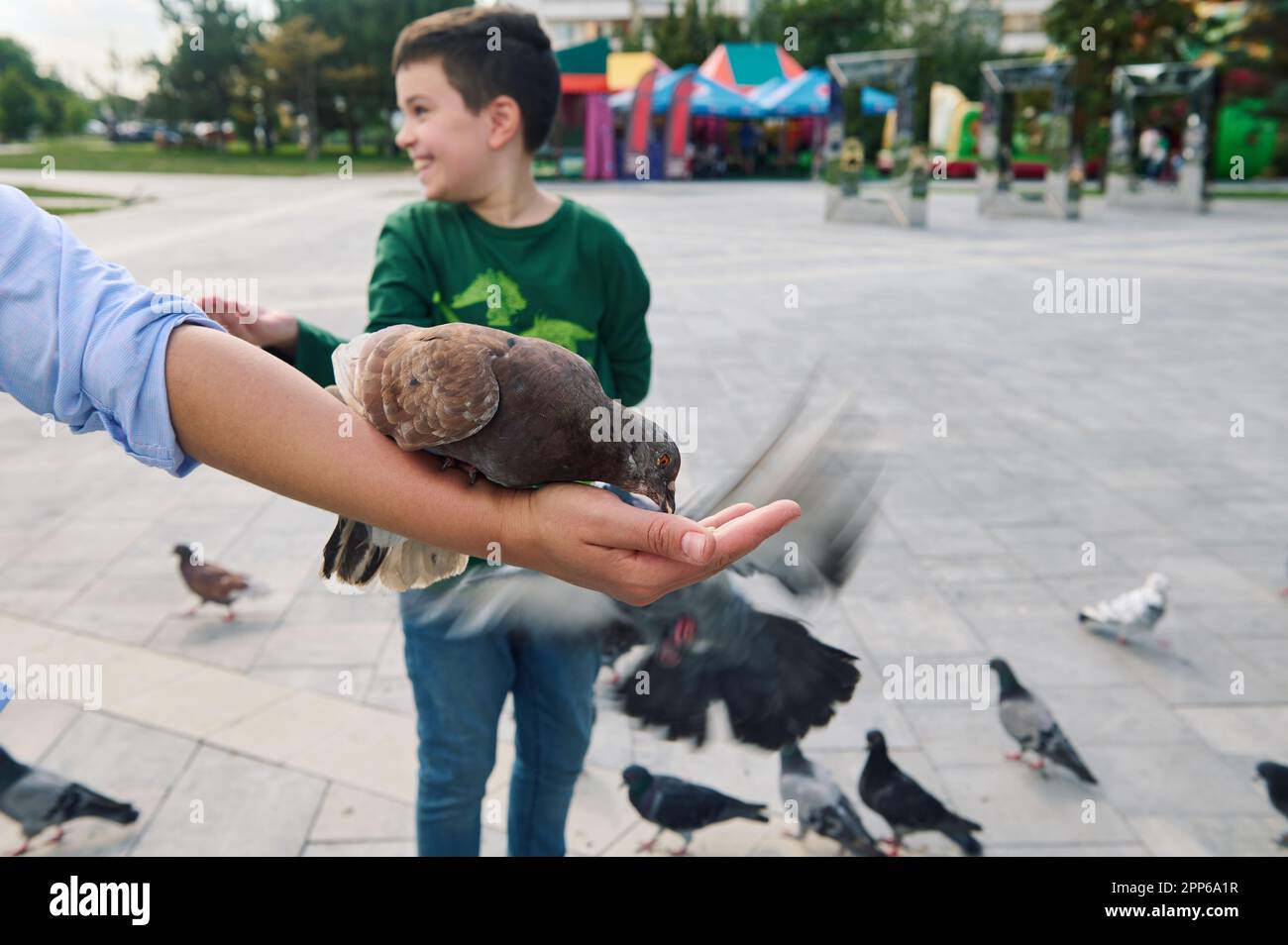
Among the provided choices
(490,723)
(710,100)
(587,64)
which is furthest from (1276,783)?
(710,100)

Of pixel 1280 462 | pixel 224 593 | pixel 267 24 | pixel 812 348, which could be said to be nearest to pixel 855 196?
pixel 812 348

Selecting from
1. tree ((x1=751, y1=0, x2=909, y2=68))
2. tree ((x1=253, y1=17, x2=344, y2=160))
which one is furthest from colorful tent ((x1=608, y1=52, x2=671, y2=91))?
tree ((x1=253, y1=17, x2=344, y2=160))

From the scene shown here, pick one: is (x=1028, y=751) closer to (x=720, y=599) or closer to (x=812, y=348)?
(x=720, y=599)

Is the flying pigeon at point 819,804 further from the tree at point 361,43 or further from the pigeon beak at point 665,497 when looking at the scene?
the tree at point 361,43

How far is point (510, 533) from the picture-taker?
1471mm

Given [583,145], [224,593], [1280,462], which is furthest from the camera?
[583,145]

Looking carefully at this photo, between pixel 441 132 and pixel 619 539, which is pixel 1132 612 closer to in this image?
pixel 441 132

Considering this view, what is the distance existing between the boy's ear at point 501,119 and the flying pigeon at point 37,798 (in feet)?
8.54

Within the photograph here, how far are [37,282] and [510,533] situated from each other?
0.67 meters

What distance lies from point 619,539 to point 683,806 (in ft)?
7.77

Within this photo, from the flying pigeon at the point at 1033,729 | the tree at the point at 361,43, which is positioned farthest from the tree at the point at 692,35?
the flying pigeon at the point at 1033,729

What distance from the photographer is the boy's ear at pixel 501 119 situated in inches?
101

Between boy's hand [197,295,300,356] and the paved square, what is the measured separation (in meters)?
2.12

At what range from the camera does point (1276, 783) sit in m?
3.72
